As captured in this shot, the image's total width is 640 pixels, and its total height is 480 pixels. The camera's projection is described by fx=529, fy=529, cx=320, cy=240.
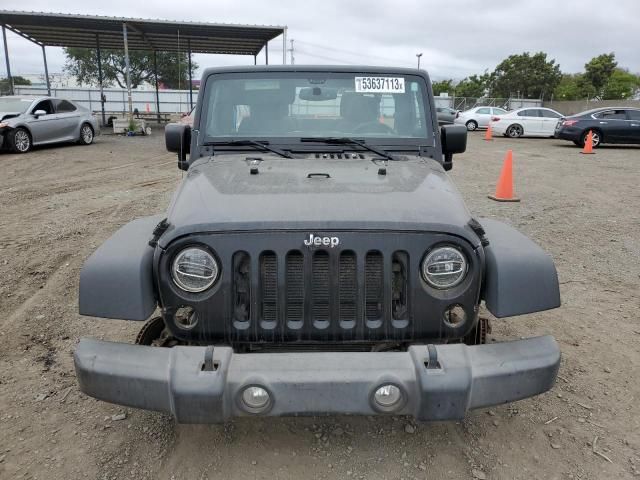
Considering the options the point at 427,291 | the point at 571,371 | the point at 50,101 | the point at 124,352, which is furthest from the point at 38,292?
the point at 50,101

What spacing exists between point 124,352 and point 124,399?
0.62 ft

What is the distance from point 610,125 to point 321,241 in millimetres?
19325

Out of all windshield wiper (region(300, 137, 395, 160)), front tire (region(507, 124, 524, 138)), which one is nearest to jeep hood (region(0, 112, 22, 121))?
windshield wiper (region(300, 137, 395, 160))

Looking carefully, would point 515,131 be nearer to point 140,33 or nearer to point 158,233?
point 140,33

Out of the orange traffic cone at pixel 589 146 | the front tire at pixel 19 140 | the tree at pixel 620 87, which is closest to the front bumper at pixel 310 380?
the front tire at pixel 19 140

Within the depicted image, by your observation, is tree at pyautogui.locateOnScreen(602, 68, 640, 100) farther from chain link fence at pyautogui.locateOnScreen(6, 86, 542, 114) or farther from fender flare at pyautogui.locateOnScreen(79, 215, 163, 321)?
fender flare at pyautogui.locateOnScreen(79, 215, 163, 321)

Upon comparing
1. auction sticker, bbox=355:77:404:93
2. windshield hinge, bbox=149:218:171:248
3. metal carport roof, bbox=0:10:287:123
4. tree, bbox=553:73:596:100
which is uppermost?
metal carport roof, bbox=0:10:287:123

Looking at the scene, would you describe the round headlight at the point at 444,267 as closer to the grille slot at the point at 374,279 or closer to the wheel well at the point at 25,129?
the grille slot at the point at 374,279

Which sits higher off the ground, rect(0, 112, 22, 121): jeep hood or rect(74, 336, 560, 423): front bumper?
rect(0, 112, 22, 121): jeep hood

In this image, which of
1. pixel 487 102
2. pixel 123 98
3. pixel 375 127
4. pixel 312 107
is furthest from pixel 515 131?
pixel 123 98

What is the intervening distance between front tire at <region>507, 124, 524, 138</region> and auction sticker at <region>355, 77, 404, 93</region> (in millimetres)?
21073

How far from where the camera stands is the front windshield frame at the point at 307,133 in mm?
3551

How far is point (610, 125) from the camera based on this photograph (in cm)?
1830

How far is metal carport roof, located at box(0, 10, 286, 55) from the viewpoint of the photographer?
1953 cm
